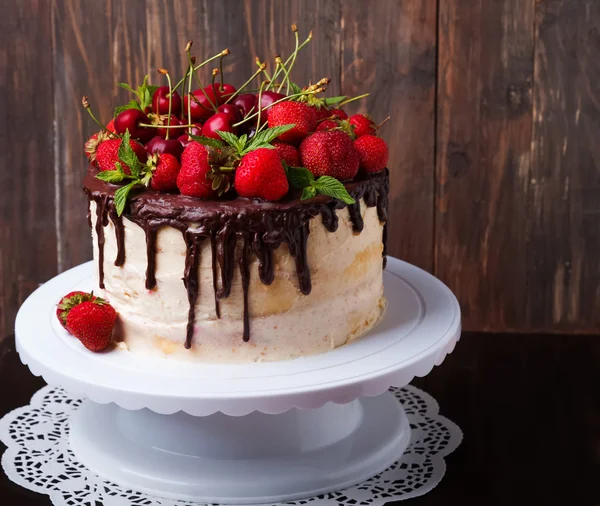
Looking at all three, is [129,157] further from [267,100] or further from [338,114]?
[338,114]

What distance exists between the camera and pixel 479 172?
2490 millimetres

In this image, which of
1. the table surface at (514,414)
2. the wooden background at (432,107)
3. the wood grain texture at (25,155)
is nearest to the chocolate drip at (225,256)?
the table surface at (514,414)

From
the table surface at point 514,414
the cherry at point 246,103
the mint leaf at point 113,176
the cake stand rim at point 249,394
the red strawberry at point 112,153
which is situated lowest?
the table surface at point 514,414

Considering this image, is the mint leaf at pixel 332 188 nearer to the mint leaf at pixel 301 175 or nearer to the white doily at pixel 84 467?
the mint leaf at pixel 301 175

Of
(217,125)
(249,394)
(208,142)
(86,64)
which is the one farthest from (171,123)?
(86,64)

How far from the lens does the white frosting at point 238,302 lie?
1566 mm

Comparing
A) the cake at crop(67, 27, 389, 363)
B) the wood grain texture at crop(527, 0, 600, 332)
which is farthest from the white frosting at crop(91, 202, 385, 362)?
the wood grain texture at crop(527, 0, 600, 332)

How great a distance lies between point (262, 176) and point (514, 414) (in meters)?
0.91

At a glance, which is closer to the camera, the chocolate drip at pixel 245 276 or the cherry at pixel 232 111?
the chocolate drip at pixel 245 276

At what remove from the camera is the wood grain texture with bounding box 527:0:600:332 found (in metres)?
2.37

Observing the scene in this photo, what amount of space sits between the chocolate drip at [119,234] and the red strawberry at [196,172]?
15 cm

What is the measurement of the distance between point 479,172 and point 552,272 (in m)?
0.38

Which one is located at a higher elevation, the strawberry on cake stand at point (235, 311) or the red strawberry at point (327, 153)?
the red strawberry at point (327, 153)

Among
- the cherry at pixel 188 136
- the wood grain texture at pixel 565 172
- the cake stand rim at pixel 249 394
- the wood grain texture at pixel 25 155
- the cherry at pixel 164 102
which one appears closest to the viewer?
the cake stand rim at pixel 249 394
